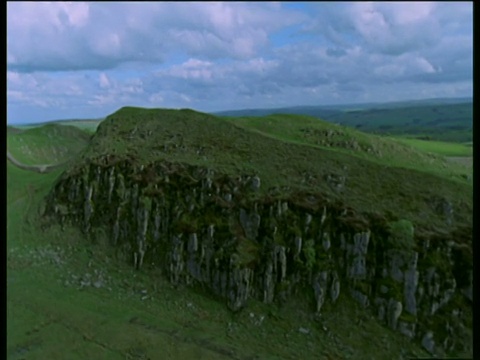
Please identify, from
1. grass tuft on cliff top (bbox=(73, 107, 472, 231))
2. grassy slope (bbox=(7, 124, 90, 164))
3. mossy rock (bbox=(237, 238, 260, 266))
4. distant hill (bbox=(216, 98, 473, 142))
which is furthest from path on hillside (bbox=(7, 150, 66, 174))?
mossy rock (bbox=(237, 238, 260, 266))

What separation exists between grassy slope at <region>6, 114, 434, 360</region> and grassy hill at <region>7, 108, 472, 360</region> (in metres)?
0.02

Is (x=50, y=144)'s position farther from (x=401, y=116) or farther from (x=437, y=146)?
(x=401, y=116)

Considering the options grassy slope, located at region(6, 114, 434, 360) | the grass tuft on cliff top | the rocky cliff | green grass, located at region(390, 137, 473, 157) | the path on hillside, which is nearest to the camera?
grassy slope, located at region(6, 114, 434, 360)

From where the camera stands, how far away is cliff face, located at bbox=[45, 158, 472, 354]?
485 cm

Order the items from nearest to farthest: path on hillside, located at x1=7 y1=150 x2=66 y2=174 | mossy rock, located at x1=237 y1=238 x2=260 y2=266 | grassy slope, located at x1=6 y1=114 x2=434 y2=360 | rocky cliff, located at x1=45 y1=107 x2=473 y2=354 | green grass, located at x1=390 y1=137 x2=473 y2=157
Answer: grassy slope, located at x1=6 y1=114 x2=434 y2=360
rocky cliff, located at x1=45 y1=107 x2=473 y2=354
mossy rock, located at x1=237 y1=238 x2=260 y2=266
green grass, located at x1=390 y1=137 x2=473 y2=157
path on hillside, located at x1=7 y1=150 x2=66 y2=174

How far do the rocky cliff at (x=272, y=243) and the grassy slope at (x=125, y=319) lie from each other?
0.27 metres

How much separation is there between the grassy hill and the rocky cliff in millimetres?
166

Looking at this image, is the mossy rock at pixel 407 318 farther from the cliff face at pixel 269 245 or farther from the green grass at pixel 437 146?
the green grass at pixel 437 146

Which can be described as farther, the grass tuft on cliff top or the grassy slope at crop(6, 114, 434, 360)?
the grass tuft on cliff top

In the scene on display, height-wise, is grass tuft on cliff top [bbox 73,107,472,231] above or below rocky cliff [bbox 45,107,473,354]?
above

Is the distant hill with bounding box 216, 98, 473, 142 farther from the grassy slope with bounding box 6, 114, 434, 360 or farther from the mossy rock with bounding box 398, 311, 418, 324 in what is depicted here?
the grassy slope with bounding box 6, 114, 434, 360

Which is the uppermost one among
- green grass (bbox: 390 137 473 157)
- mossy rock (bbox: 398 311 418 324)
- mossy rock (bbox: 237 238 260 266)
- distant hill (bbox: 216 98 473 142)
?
distant hill (bbox: 216 98 473 142)

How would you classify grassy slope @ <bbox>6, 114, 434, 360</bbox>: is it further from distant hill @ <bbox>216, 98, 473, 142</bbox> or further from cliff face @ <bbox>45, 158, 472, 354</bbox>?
distant hill @ <bbox>216, 98, 473, 142</bbox>

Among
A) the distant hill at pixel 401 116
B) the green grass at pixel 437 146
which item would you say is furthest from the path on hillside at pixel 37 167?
the green grass at pixel 437 146
